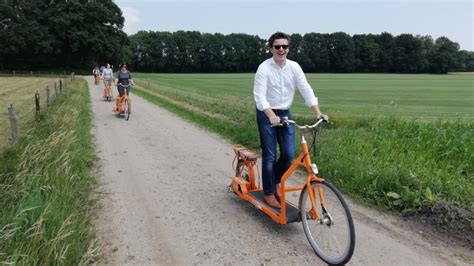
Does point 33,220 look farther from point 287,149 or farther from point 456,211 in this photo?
point 456,211

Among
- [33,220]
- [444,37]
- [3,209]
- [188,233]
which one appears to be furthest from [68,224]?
[444,37]

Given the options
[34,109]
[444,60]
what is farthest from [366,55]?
[34,109]

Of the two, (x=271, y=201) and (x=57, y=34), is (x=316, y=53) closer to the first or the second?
(x=57, y=34)

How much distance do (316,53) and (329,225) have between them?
11671 cm

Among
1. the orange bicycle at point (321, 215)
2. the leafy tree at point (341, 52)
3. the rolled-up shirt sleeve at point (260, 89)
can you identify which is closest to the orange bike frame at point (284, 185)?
the orange bicycle at point (321, 215)

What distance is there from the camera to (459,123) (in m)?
10.4

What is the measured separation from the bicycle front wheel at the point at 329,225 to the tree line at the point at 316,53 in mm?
107242

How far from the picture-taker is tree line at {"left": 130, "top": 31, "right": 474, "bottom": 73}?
110m

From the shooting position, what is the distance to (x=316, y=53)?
383ft

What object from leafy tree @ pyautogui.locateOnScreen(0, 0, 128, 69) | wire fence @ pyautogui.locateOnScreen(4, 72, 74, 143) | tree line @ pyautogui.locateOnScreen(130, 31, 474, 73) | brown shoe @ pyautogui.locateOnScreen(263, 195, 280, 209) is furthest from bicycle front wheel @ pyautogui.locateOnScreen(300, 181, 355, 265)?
tree line @ pyautogui.locateOnScreen(130, 31, 474, 73)

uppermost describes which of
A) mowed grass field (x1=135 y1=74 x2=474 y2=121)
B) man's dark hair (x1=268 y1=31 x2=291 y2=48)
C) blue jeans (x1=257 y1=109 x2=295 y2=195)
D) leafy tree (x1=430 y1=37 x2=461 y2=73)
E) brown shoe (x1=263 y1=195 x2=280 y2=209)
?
leafy tree (x1=430 y1=37 x2=461 y2=73)

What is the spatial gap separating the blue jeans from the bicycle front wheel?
65 centimetres

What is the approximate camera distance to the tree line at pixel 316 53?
363 feet

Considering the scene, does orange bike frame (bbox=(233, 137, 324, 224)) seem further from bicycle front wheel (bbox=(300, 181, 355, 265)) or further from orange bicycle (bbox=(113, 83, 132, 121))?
orange bicycle (bbox=(113, 83, 132, 121))
